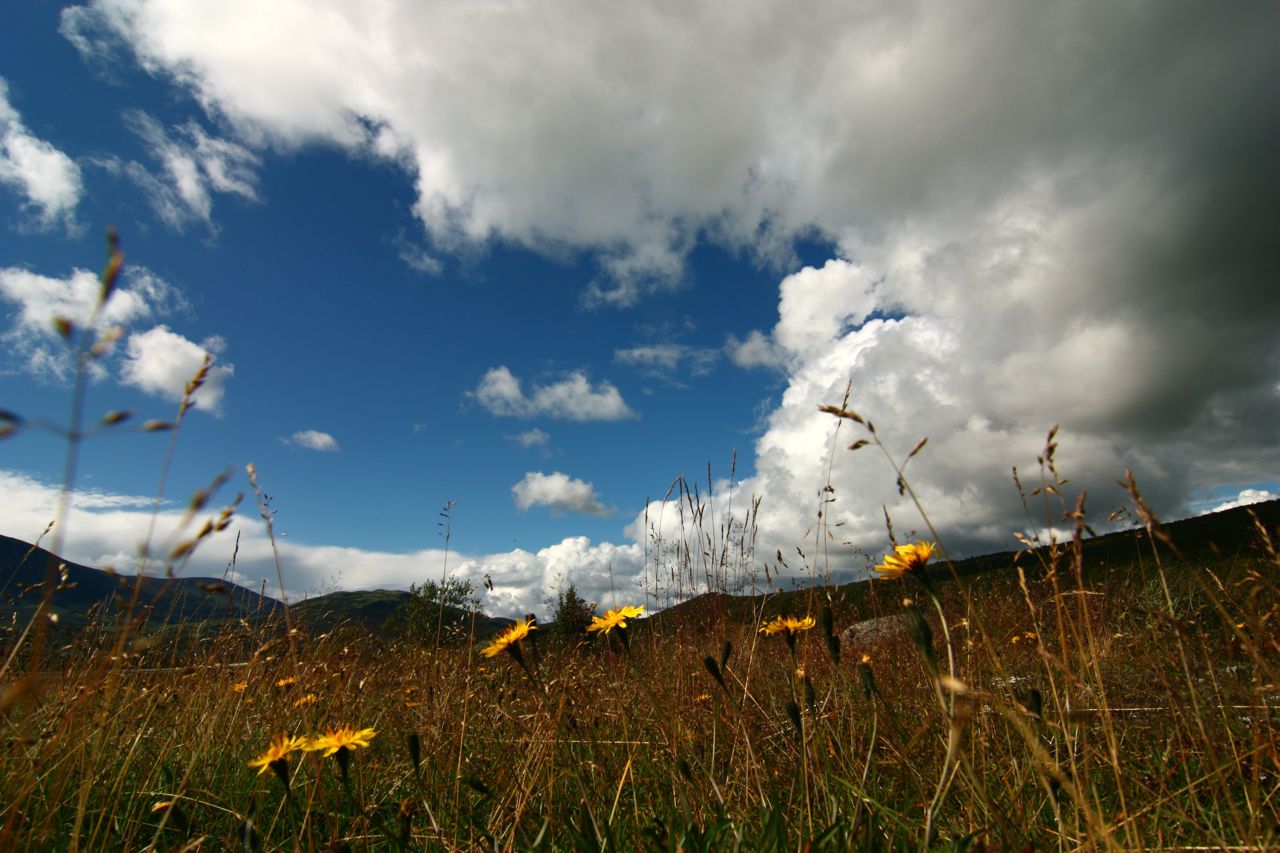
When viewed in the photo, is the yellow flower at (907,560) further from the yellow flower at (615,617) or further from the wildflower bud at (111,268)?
the wildflower bud at (111,268)

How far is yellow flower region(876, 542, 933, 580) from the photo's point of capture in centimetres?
164

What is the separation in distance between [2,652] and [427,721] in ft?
11.9

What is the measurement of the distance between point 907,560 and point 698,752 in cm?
153

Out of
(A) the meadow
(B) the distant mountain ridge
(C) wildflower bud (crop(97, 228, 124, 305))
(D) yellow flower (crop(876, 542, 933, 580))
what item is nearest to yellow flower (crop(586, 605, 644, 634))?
(A) the meadow

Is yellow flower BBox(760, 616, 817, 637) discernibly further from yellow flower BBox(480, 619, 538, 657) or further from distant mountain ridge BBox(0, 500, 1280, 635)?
yellow flower BBox(480, 619, 538, 657)

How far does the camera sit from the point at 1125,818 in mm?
1320

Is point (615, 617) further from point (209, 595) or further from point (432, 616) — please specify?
point (432, 616)

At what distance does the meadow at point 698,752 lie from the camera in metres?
1.50

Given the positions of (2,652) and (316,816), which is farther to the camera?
(2,652)

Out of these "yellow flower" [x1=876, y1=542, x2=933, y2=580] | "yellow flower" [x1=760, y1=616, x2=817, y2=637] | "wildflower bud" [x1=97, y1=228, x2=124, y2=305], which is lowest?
"yellow flower" [x1=760, y1=616, x2=817, y2=637]

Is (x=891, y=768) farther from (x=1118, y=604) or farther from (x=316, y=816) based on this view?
(x=1118, y=604)

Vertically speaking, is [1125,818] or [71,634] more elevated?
[71,634]

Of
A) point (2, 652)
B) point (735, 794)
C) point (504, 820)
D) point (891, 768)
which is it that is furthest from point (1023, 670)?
point (2, 652)

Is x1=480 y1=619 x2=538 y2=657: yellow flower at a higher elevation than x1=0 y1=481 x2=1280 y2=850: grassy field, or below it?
higher
